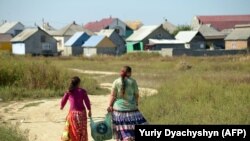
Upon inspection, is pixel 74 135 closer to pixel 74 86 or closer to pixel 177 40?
pixel 74 86

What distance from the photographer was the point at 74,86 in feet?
26.3

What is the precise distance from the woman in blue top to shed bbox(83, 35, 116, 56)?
164ft

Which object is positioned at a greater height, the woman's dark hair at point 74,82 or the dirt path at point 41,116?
the woman's dark hair at point 74,82

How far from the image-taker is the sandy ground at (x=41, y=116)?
10.7 m

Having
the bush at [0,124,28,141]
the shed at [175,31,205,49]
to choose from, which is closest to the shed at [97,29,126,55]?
the shed at [175,31,205,49]

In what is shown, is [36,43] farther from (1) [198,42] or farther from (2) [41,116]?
(2) [41,116]

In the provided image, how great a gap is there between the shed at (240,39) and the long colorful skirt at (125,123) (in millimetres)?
48847

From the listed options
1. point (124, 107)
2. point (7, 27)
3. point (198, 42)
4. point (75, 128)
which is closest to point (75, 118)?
point (75, 128)

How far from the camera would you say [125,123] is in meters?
7.75

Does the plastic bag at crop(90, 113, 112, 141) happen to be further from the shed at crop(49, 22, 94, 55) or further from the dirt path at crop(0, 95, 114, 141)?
the shed at crop(49, 22, 94, 55)

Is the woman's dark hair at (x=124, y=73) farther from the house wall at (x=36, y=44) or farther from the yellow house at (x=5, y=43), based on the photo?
the yellow house at (x=5, y=43)

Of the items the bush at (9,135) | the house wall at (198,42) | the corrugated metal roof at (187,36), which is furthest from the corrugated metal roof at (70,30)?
the bush at (9,135)

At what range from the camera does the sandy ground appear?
10727 millimetres

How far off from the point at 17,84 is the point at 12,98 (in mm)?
1706
